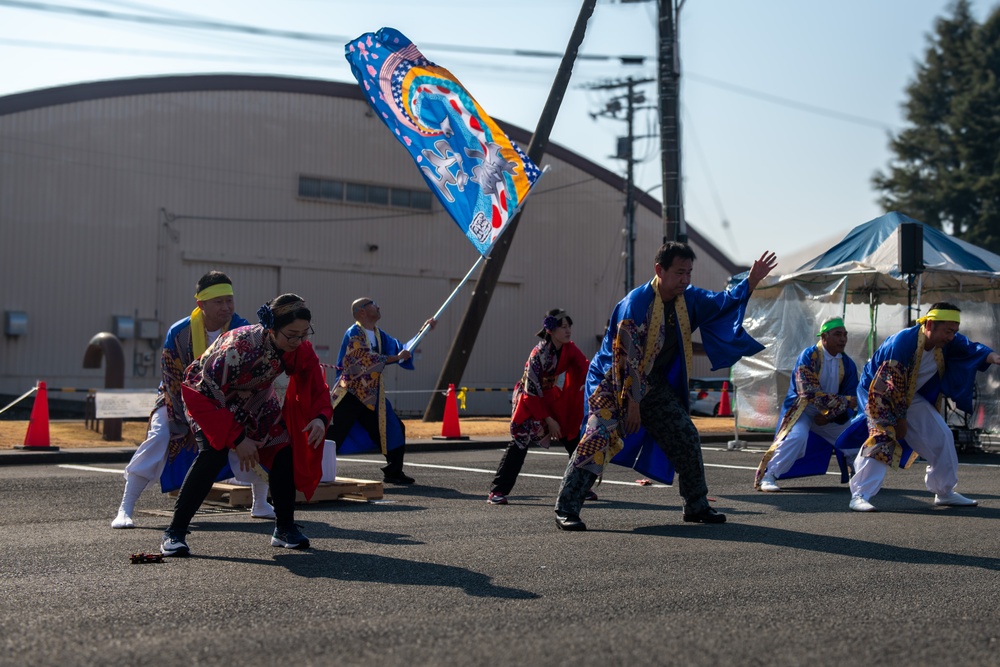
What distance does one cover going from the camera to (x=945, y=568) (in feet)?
18.9

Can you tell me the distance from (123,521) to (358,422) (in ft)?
12.9

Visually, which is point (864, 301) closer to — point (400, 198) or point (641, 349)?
point (641, 349)

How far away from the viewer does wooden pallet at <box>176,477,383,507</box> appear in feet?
27.9

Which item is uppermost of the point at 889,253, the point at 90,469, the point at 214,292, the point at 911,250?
the point at 889,253

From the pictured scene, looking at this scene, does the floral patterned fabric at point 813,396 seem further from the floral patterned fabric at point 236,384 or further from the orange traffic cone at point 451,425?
the orange traffic cone at point 451,425

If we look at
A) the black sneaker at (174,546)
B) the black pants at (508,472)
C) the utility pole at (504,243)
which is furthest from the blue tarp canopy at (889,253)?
the black sneaker at (174,546)

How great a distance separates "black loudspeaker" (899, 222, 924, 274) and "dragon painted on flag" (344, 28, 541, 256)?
511 centimetres

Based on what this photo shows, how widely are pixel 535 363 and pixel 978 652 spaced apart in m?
5.78

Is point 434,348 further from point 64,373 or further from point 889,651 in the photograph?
point 889,651

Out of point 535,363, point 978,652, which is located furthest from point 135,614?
point 535,363

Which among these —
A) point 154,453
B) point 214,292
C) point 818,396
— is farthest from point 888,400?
point 154,453

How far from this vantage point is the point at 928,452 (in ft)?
28.8

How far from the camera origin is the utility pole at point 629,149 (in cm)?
3456

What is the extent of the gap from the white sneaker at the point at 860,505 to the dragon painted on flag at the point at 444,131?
503cm
